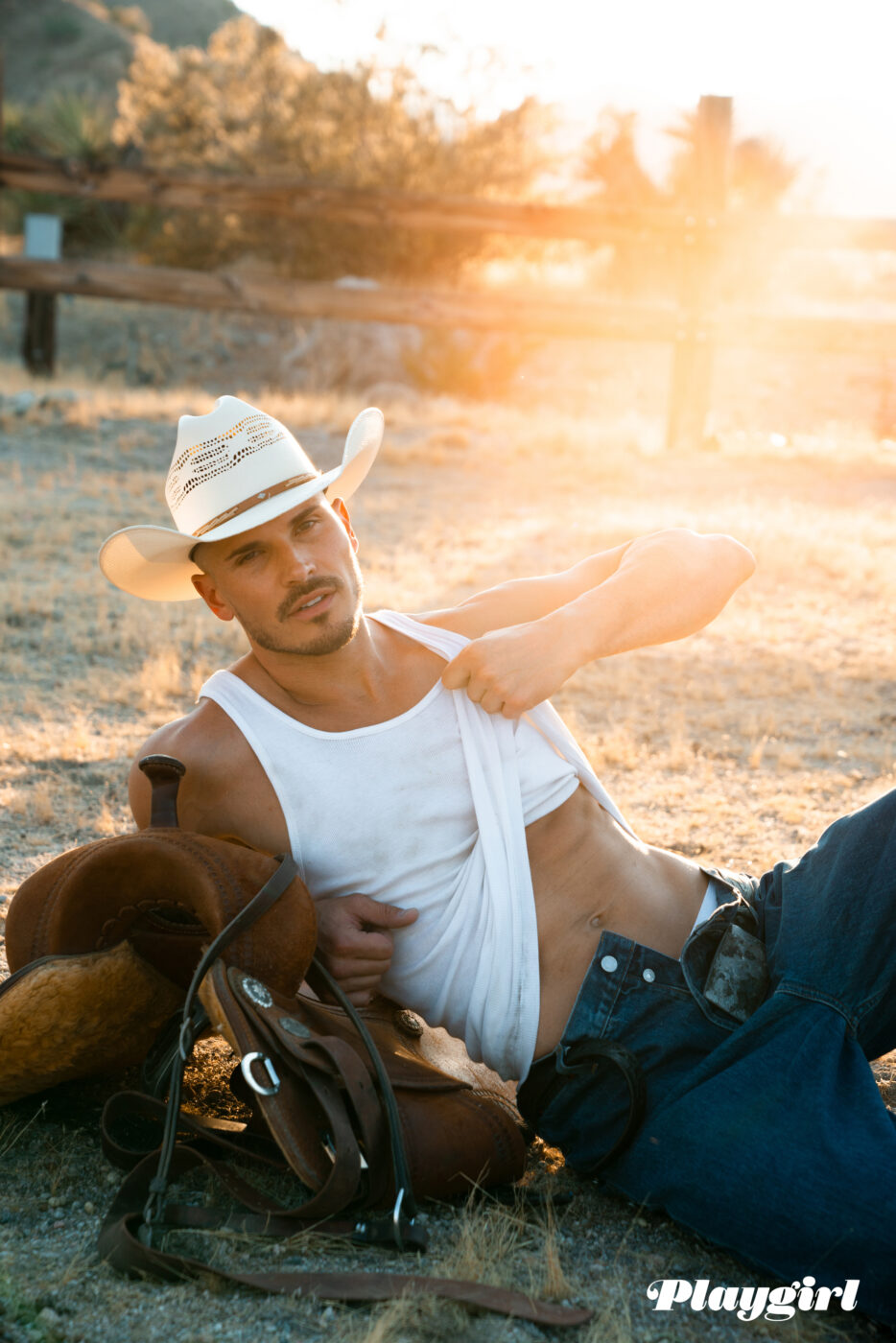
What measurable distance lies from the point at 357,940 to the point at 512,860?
1.09 feet

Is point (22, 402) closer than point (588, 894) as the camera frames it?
No

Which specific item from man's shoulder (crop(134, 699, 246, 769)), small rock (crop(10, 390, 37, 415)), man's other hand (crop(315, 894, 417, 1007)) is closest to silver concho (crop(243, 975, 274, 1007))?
man's other hand (crop(315, 894, 417, 1007))

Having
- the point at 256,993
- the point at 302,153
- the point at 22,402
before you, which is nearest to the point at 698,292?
the point at 22,402

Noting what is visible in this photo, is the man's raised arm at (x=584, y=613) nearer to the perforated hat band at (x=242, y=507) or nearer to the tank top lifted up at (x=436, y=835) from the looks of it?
the tank top lifted up at (x=436, y=835)

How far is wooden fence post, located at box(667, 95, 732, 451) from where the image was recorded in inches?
428

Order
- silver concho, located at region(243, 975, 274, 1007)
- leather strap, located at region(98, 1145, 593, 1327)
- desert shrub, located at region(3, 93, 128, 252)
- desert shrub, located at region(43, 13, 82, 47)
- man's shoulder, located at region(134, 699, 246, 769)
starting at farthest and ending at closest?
desert shrub, located at region(43, 13, 82, 47) → desert shrub, located at region(3, 93, 128, 252) → man's shoulder, located at region(134, 699, 246, 769) → silver concho, located at region(243, 975, 274, 1007) → leather strap, located at region(98, 1145, 593, 1327)

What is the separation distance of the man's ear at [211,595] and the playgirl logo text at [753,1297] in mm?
1535

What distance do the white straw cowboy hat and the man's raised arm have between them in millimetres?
479

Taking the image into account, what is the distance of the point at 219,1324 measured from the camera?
6.12 feet

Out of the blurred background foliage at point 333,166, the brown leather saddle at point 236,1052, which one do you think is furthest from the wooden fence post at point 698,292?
the brown leather saddle at point 236,1052

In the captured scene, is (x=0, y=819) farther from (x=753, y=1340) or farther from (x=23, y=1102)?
(x=753, y=1340)

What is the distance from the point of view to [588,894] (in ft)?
8.14

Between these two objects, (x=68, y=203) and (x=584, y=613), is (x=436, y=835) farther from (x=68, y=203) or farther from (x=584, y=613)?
(x=68, y=203)

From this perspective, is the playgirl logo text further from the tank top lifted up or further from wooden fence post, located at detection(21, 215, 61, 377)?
wooden fence post, located at detection(21, 215, 61, 377)
